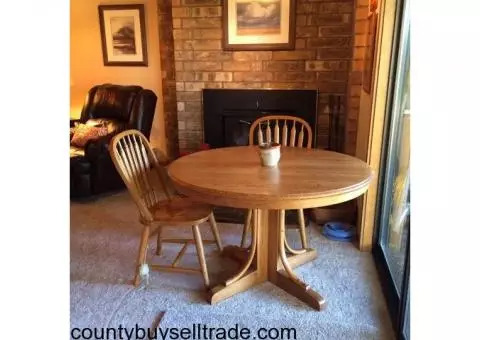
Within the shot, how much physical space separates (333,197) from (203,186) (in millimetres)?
559

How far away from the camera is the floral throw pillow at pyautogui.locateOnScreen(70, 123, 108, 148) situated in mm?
3707

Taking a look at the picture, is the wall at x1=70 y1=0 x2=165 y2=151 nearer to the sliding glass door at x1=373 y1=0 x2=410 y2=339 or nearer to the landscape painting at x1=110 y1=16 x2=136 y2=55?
the landscape painting at x1=110 y1=16 x2=136 y2=55

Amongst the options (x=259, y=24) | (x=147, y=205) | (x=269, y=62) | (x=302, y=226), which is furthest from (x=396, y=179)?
(x=259, y=24)

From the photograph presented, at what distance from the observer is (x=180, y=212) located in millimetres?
2152

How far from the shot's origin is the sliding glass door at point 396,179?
1.96 m

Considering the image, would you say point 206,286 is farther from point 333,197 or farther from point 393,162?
point 393,162

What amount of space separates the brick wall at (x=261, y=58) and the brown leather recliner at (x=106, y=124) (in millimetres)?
449

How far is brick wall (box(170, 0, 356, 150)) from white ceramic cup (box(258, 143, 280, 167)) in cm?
198

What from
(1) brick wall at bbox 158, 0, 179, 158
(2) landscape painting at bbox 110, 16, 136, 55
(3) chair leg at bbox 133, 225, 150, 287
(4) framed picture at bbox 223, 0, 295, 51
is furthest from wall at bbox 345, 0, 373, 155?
(2) landscape painting at bbox 110, 16, 136, 55

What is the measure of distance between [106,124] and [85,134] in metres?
0.26

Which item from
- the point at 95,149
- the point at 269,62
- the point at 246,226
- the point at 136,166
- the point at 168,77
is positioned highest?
the point at 269,62

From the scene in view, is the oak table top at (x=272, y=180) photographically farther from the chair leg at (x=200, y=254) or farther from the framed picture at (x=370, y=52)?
the framed picture at (x=370, y=52)

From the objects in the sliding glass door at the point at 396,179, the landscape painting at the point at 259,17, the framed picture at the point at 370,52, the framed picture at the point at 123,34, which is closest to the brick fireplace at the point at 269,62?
the landscape painting at the point at 259,17

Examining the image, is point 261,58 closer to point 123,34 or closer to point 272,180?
point 123,34
